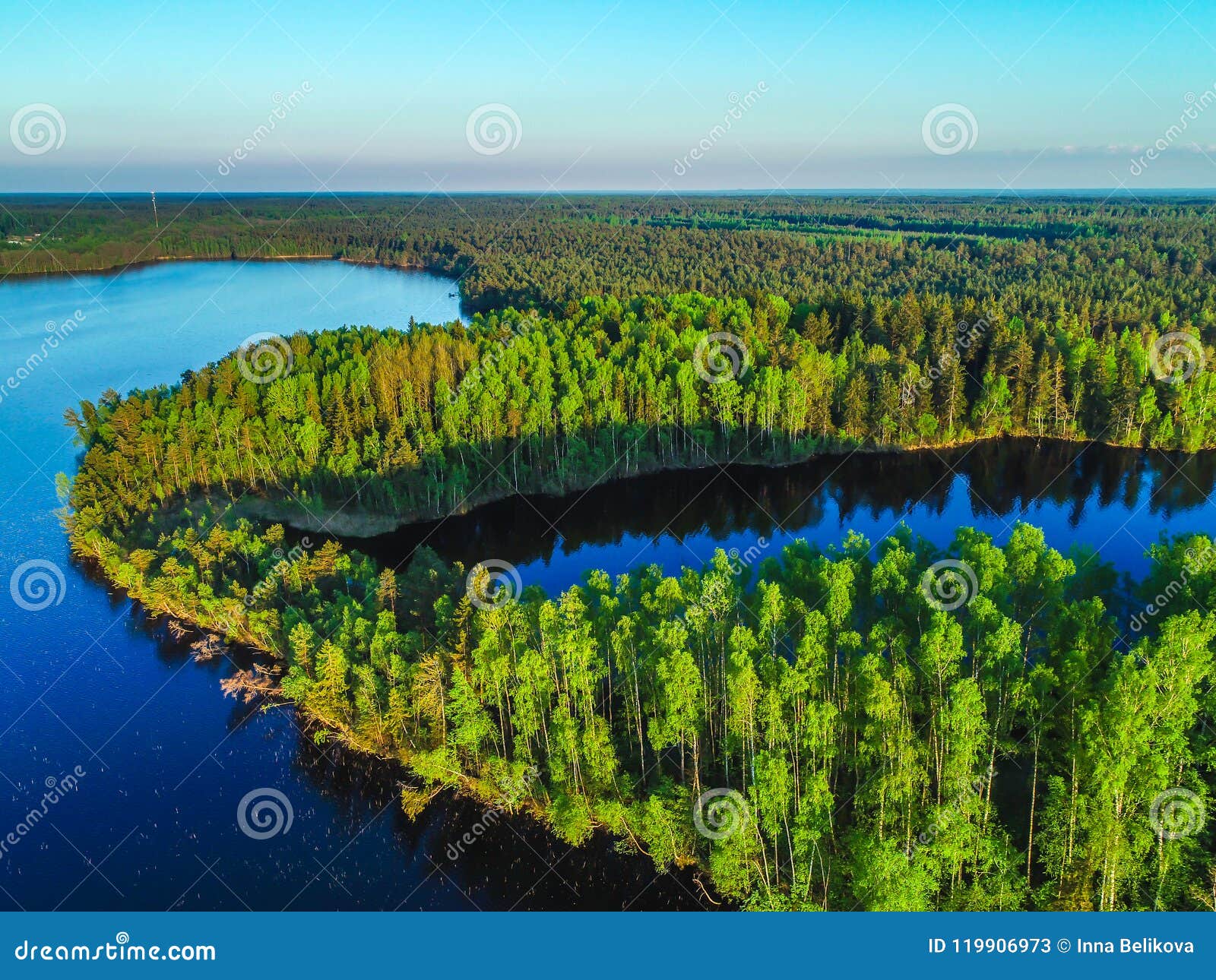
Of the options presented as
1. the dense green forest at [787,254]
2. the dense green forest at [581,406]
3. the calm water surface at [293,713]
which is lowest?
the calm water surface at [293,713]

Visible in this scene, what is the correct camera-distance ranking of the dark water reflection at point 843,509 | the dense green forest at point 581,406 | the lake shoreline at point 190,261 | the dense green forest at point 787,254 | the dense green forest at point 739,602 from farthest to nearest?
the lake shoreline at point 190,261 < the dense green forest at point 787,254 < the dense green forest at point 581,406 < the dark water reflection at point 843,509 < the dense green forest at point 739,602

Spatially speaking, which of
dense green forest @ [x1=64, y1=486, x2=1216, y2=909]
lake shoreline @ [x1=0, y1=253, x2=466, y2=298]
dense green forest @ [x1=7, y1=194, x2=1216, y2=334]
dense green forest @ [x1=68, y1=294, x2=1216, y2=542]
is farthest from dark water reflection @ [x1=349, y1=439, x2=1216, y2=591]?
lake shoreline @ [x1=0, y1=253, x2=466, y2=298]

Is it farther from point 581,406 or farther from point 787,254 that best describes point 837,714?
point 787,254

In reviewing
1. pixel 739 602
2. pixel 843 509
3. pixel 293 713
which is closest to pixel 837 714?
pixel 739 602

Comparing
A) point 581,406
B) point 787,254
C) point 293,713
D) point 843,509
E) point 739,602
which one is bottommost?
point 293,713

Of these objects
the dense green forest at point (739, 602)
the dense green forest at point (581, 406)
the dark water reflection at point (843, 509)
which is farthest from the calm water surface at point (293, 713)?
the dense green forest at point (581, 406)

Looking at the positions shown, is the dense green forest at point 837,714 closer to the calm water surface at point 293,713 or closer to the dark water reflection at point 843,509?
the calm water surface at point 293,713

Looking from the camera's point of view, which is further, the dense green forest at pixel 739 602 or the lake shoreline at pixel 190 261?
the lake shoreline at pixel 190 261

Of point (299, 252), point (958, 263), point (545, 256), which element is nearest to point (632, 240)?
point (545, 256)

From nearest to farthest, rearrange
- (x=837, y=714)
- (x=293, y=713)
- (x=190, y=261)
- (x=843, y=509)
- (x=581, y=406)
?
(x=837, y=714) → (x=293, y=713) → (x=843, y=509) → (x=581, y=406) → (x=190, y=261)
